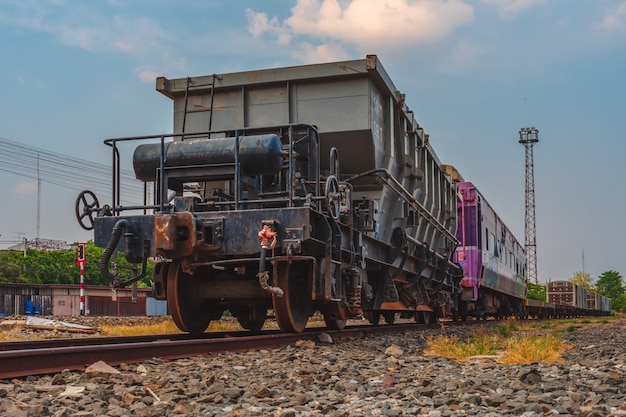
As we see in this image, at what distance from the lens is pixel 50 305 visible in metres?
34.5

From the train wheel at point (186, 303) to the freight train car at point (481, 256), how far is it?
8.49m

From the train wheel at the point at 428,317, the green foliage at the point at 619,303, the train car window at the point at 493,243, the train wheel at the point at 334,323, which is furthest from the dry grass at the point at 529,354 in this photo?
the green foliage at the point at 619,303

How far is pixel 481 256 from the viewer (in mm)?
16234

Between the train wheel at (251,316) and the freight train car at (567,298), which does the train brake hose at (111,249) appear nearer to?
the train wheel at (251,316)

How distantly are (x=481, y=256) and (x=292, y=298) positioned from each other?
31.0ft

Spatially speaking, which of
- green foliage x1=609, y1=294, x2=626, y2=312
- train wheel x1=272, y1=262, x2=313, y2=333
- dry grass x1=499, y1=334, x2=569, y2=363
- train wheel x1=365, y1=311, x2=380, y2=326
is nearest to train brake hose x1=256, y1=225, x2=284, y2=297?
train wheel x1=272, y1=262, x2=313, y2=333

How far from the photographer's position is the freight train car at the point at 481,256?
15.8 meters

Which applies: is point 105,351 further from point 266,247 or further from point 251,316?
point 251,316

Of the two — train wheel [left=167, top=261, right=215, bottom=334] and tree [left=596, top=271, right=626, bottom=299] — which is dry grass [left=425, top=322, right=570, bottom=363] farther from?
tree [left=596, top=271, right=626, bottom=299]

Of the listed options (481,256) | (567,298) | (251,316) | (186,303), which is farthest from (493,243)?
(567,298)

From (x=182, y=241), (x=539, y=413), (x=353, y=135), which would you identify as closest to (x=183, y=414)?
(x=539, y=413)

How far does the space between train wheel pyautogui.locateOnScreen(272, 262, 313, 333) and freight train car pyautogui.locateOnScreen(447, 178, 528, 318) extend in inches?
324

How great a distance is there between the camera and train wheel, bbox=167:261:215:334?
7.75 m

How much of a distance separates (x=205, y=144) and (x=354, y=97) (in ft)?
6.86
